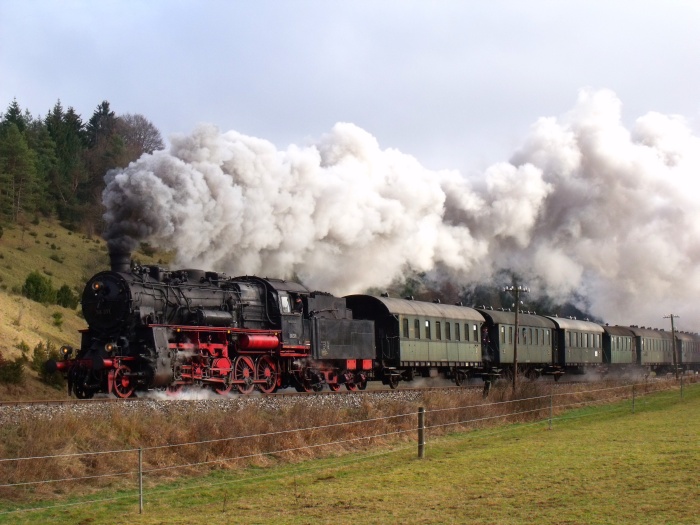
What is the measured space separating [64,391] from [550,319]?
79.3 feet

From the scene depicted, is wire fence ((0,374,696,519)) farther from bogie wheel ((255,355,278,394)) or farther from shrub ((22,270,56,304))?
shrub ((22,270,56,304))

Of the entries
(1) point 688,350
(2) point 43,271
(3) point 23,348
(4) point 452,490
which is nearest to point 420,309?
(3) point 23,348

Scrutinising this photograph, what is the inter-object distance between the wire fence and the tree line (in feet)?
159

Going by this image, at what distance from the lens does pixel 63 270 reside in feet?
201

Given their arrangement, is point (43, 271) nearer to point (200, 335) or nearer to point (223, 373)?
point (200, 335)

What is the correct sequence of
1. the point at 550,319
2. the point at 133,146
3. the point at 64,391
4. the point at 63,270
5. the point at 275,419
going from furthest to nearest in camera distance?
1. the point at 133,146
2. the point at 63,270
3. the point at 550,319
4. the point at 64,391
5. the point at 275,419

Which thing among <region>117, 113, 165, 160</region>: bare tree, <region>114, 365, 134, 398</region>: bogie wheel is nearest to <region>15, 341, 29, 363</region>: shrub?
<region>114, 365, 134, 398</region>: bogie wheel

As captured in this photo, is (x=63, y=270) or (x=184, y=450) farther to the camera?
(x=63, y=270)

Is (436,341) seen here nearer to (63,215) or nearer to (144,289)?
(144,289)

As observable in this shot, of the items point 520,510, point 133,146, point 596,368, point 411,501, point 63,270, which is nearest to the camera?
point 520,510

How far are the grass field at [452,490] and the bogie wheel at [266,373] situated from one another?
6.72 metres

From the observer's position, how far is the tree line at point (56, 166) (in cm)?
6366

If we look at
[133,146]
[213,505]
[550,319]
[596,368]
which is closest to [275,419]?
[213,505]

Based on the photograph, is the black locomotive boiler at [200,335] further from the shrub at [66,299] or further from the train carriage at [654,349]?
the train carriage at [654,349]
